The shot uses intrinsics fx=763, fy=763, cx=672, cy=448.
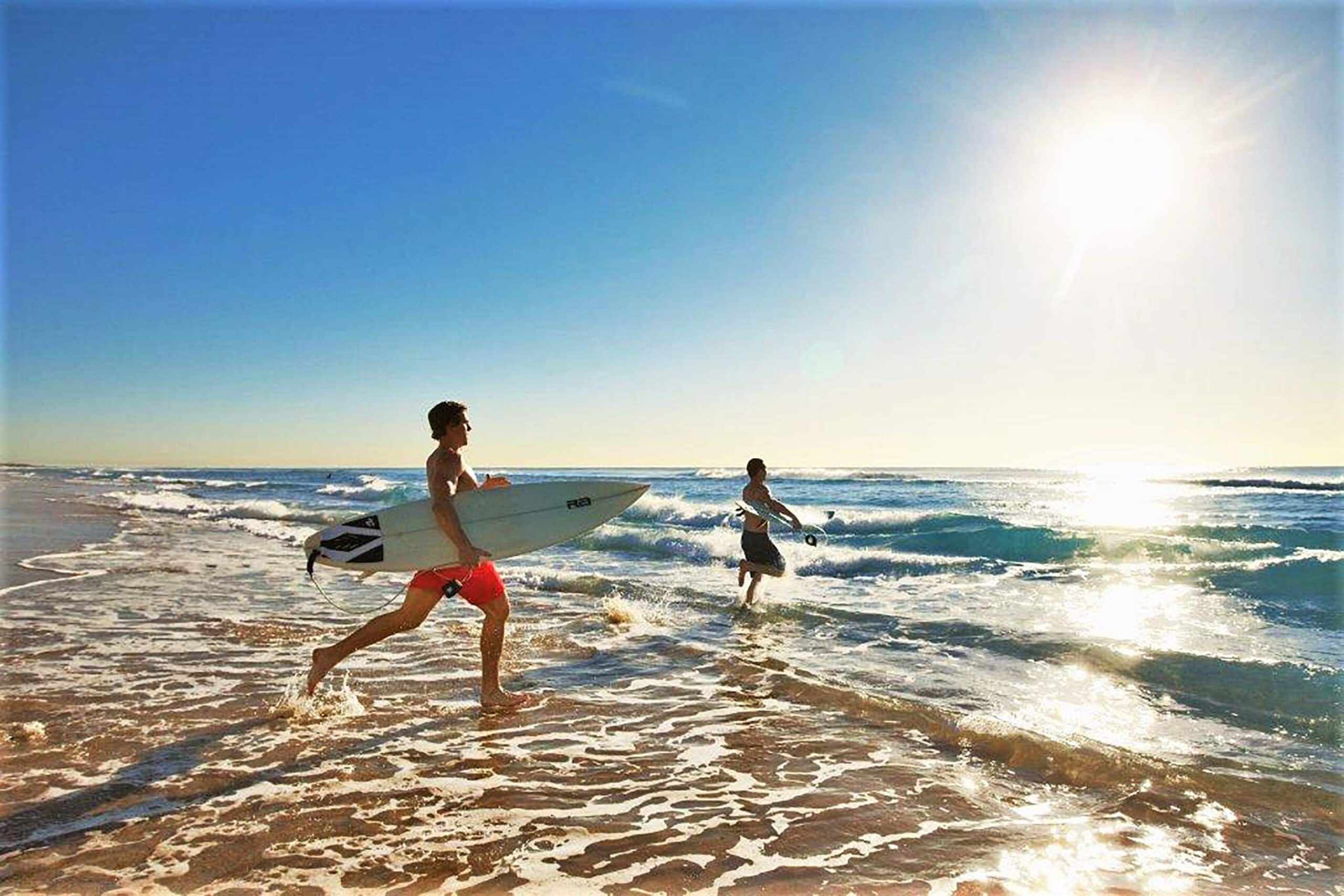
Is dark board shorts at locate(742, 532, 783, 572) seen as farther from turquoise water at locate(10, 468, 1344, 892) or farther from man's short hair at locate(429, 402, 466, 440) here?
man's short hair at locate(429, 402, 466, 440)

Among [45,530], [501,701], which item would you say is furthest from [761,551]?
[45,530]

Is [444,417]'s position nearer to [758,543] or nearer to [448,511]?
[448,511]

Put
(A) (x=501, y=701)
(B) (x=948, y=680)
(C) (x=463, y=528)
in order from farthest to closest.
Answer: (B) (x=948, y=680) < (C) (x=463, y=528) < (A) (x=501, y=701)

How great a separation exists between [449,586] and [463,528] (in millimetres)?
598

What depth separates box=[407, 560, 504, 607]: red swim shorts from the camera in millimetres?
5230

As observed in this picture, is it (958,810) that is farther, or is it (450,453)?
(450,453)

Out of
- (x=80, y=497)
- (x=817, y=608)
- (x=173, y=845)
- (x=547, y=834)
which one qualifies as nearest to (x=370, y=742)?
(x=173, y=845)

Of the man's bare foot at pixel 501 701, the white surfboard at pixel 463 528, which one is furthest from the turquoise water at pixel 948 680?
the white surfboard at pixel 463 528

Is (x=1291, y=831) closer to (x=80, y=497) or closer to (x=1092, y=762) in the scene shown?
(x=1092, y=762)

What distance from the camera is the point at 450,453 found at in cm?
536

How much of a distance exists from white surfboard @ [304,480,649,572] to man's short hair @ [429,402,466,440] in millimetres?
594

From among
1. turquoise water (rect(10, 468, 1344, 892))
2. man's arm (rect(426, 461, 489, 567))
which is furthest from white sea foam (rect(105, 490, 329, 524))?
man's arm (rect(426, 461, 489, 567))

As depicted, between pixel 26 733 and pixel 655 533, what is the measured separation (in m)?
15.5

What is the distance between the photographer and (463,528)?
5.71 meters
